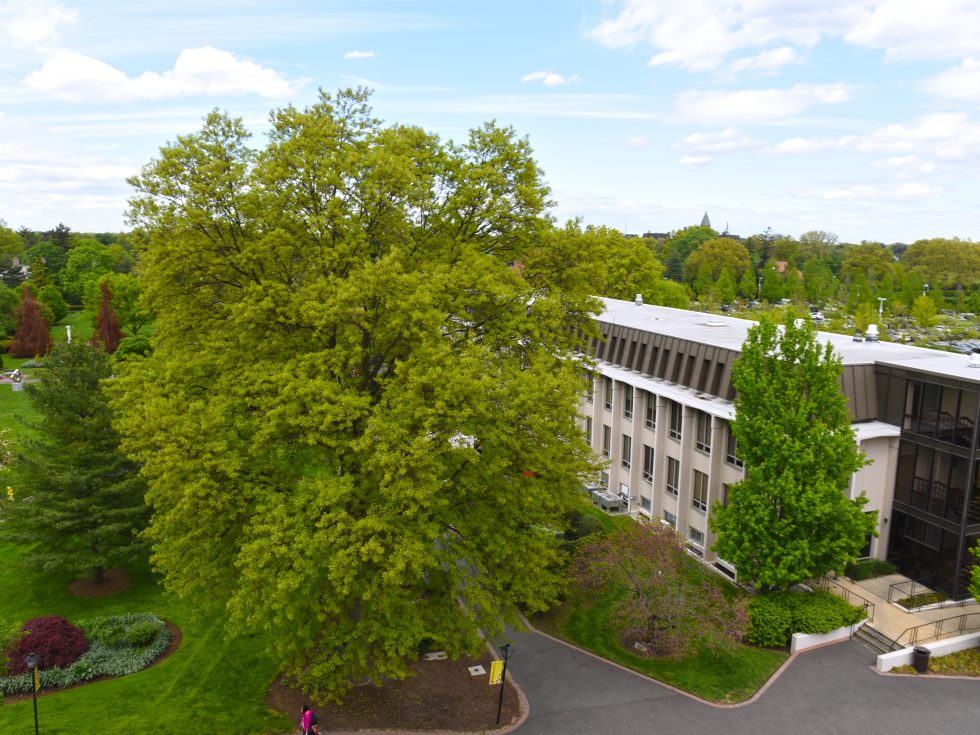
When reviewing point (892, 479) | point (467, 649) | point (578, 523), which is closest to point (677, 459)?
point (578, 523)

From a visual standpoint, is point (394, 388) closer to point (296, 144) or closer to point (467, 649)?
point (296, 144)

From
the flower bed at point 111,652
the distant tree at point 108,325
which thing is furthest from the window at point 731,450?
the distant tree at point 108,325

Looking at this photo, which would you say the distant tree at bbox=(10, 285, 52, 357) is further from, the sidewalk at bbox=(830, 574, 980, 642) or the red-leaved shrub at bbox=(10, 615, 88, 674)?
the sidewalk at bbox=(830, 574, 980, 642)

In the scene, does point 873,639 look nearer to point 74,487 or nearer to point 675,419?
point 675,419

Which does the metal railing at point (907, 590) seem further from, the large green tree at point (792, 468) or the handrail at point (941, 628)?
the large green tree at point (792, 468)

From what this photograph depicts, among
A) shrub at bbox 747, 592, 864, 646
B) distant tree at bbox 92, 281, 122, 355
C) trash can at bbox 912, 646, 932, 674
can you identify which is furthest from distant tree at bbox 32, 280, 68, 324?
trash can at bbox 912, 646, 932, 674
